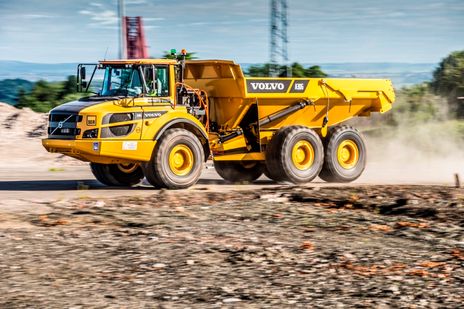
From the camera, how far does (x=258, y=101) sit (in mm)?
16375

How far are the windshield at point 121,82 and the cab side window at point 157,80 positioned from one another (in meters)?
0.15

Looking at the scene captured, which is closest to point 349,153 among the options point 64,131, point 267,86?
point 267,86

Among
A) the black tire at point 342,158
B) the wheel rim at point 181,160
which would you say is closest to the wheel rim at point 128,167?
the wheel rim at point 181,160

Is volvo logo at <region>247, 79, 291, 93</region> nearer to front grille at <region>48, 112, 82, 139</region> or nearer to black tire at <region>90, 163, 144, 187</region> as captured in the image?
black tire at <region>90, 163, 144, 187</region>

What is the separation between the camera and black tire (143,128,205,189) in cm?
1498

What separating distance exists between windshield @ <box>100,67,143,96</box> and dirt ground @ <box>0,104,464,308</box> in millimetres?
1709

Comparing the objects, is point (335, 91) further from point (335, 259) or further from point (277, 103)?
point (335, 259)

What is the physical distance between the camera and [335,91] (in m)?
17.2

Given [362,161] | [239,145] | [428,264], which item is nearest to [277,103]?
[239,145]

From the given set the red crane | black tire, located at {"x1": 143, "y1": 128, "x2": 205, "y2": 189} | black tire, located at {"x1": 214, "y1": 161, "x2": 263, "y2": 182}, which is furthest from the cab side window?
the red crane

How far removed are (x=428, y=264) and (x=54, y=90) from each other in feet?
75.9

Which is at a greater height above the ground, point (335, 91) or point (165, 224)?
point (335, 91)

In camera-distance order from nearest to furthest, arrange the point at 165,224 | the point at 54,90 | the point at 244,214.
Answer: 1. the point at 165,224
2. the point at 244,214
3. the point at 54,90

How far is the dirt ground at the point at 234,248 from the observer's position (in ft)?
25.4
